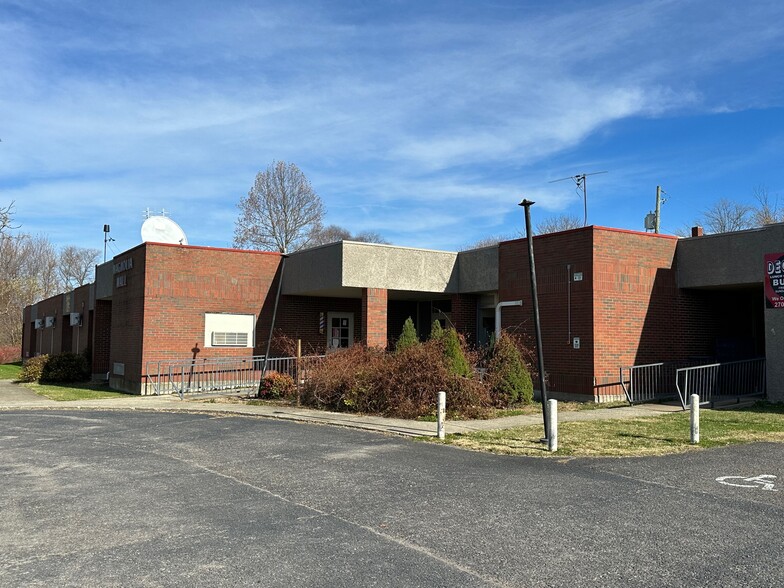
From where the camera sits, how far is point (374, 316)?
72.3 ft

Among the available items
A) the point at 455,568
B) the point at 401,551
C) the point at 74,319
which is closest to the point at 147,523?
the point at 401,551

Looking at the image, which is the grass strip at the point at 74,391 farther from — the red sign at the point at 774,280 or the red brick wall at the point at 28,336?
the red brick wall at the point at 28,336

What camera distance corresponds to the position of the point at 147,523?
6.73 meters

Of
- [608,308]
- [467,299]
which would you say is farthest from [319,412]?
[467,299]

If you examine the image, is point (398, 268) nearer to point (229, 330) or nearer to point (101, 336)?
point (229, 330)

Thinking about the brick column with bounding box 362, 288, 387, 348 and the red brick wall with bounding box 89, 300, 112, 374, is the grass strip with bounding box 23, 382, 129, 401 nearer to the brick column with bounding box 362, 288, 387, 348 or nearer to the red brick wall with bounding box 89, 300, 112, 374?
the red brick wall with bounding box 89, 300, 112, 374

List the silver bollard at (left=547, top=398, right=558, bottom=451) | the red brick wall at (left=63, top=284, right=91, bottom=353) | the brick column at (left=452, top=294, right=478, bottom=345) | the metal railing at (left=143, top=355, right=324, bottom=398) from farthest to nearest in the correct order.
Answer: the red brick wall at (left=63, top=284, right=91, bottom=353)
the brick column at (left=452, top=294, right=478, bottom=345)
the metal railing at (left=143, top=355, right=324, bottom=398)
the silver bollard at (left=547, top=398, right=558, bottom=451)

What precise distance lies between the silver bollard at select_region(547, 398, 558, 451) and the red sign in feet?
28.6

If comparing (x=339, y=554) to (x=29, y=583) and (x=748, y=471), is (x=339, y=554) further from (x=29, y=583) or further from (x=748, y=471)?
(x=748, y=471)

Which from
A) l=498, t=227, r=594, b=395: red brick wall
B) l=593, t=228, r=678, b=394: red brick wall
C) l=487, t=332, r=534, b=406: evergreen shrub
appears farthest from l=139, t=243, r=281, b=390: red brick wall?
l=593, t=228, r=678, b=394: red brick wall

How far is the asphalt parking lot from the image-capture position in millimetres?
5277

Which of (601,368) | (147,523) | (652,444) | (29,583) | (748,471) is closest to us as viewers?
(29,583)

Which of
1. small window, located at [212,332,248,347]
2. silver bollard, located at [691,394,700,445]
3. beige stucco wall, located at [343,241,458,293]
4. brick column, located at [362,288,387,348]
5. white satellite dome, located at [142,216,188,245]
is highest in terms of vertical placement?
white satellite dome, located at [142,216,188,245]

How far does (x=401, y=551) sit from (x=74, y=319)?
3145 centimetres
